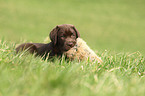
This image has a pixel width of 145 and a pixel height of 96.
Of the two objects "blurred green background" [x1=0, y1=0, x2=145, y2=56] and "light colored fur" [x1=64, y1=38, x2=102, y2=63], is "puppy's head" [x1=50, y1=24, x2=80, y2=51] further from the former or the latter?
"blurred green background" [x1=0, y1=0, x2=145, y2=56]

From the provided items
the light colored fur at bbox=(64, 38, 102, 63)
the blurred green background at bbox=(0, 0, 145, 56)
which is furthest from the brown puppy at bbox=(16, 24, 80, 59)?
the blurred green background at bbox=(0, 0, 145, 56)

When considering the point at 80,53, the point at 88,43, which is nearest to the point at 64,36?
the point at 80,53

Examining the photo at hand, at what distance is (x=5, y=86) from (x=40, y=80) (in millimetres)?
401

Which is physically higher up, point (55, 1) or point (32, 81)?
point (55, 1)

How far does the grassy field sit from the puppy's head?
57 cm

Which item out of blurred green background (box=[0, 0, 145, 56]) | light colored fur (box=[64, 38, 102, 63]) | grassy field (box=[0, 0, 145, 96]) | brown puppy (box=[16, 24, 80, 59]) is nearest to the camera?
grassy field (box=[0, 0, 145, 96])

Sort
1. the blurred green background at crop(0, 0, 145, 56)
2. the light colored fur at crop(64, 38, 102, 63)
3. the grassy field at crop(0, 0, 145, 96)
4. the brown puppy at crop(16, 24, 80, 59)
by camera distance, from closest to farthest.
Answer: the grassy field at crop(0, 0, 145, 96) → the brown puppy at crop(16, 24, 80, 59) → the light colored fur at crop(64, 38, 102, 63) → the blurred green background at crop(0, 0, 145, 56)

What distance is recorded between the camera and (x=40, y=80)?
101 inches

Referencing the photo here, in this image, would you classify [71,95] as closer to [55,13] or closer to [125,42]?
[125,42]

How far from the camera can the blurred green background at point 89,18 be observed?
1900cm

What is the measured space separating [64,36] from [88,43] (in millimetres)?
8608

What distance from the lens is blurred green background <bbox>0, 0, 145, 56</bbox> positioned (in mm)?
19000

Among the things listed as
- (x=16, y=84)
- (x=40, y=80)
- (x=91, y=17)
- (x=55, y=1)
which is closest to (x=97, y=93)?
(x=40, y=80)

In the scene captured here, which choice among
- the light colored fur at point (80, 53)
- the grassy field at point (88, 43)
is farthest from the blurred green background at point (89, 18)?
the light colored fur at point (80, 53)
